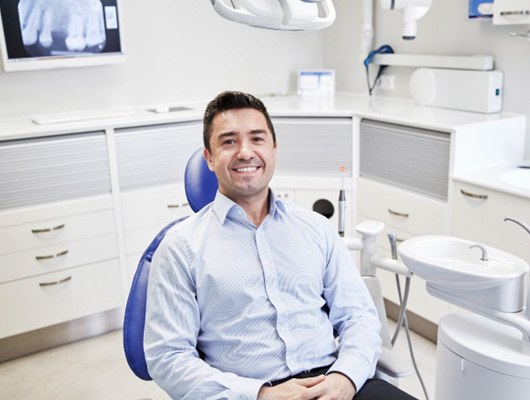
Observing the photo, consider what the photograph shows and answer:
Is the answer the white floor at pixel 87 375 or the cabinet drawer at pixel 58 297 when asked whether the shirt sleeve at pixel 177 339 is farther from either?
the cabinet drawer at pixel 58 297

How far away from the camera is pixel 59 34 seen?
2.99 metres

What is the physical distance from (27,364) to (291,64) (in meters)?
2.29

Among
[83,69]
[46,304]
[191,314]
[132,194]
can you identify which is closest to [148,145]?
[132,194]

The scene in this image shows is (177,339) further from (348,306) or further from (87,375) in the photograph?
(87,375)

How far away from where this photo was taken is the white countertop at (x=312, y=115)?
2693 mm

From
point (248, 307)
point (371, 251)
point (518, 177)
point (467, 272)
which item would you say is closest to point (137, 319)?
point (248, 307)

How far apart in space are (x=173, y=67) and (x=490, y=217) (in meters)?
1.95

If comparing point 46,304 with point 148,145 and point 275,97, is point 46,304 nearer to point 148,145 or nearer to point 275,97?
point 148,145

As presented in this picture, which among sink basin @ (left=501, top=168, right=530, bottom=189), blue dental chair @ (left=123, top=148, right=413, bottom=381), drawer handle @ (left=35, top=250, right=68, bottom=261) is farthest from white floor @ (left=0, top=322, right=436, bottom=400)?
blue dental chair @ (left=123, top=148, right=413, bottom=381)

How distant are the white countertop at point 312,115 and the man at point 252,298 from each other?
3.83 ft

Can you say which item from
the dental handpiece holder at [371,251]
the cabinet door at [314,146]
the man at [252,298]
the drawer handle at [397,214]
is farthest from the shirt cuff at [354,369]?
the cabinet door at [314,146]

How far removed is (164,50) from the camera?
346 cm

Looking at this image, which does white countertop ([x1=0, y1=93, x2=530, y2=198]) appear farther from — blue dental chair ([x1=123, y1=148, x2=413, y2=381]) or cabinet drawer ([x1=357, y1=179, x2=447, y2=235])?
blue dental chair ([x1=123, y1=148, x2=413, y2=381])

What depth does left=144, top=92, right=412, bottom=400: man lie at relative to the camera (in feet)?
4.84
